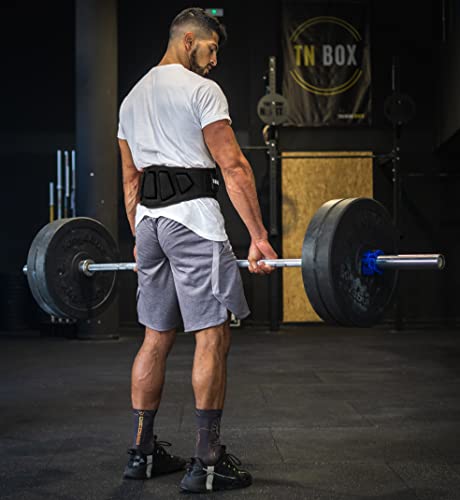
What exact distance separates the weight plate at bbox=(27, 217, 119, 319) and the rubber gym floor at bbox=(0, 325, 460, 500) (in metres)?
0.43

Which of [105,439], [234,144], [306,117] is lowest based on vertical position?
[105,439]

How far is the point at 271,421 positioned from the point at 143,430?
81 centimetres

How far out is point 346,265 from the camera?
2.01m

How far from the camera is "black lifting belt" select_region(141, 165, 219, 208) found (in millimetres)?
2025

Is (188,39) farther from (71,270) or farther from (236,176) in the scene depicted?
(71,270)

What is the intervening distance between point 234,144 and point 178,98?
181 millimetres

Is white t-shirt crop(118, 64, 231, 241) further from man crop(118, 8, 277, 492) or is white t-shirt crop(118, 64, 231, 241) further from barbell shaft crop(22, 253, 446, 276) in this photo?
barbell shaft crop(22, 253, 446, 276)

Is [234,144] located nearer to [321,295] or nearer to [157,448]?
[321,295]

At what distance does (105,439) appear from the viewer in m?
2.56

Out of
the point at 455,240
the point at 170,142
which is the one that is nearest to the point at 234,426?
the point at 170,142

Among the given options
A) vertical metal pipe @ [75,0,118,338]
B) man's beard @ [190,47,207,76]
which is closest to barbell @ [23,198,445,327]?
man's beard @ [190,47,207,76]

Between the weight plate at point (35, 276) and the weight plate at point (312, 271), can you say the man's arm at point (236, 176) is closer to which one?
the weight plate at point (312, 271)

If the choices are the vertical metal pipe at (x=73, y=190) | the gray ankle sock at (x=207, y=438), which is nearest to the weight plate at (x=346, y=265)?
the gray ankle sock at (x=207, y=438)

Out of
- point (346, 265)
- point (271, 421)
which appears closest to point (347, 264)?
point (346, 265)
